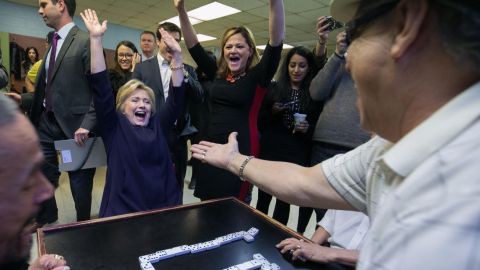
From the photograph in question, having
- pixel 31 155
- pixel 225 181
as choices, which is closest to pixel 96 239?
pixel 31 155

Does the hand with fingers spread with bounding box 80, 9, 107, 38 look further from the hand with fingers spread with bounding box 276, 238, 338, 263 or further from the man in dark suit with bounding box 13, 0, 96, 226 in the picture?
the hand with fingers spread with bounding box 276, 238, 338, 263

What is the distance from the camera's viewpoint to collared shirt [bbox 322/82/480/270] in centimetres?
36

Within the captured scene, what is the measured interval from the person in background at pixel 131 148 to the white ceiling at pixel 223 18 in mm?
4465

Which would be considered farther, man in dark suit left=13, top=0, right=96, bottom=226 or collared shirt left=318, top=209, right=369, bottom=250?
man in dark suit left=13, top=0, right=96, bottom=226

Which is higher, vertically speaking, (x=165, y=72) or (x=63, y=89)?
(x=165, y=72)

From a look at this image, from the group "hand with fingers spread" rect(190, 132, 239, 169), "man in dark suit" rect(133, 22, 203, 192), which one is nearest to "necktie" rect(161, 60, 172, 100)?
"man in dark suit" rect(133, 22, 203, 192)

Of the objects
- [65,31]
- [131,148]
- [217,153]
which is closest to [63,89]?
[65,31]

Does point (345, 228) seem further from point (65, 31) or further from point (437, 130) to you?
point (65, 31)

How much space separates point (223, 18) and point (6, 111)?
23.3 ft

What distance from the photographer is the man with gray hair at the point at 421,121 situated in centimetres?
37

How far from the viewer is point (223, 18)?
7.11 meters

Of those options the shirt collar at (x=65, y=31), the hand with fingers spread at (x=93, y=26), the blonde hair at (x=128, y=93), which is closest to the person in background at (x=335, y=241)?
the blonde hair at (x=128, y=93)

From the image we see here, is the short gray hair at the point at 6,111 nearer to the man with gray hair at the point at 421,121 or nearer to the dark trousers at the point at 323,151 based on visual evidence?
the man with gray hair at the point at 421,121

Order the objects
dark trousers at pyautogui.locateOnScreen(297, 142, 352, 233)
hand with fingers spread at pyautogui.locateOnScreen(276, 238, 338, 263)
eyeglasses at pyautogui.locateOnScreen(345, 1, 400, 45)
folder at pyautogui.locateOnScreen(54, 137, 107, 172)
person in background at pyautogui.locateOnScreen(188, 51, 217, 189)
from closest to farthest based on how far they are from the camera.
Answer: eyeglasses at pyautogui.locateOnScreen(345, 1, 400, 45) → hand with fingers spread at pyautogui.locateOnScreen(276, 238, 338, 263) → folder at pyautogui.locateOnScreen(54, 137, 107, 172) → dark trousers at pyautogui.locateOnScreen(297, 142, 352, 233) → person in background at pyautogui.locateOnScreen(188, 51, 217, 189)
